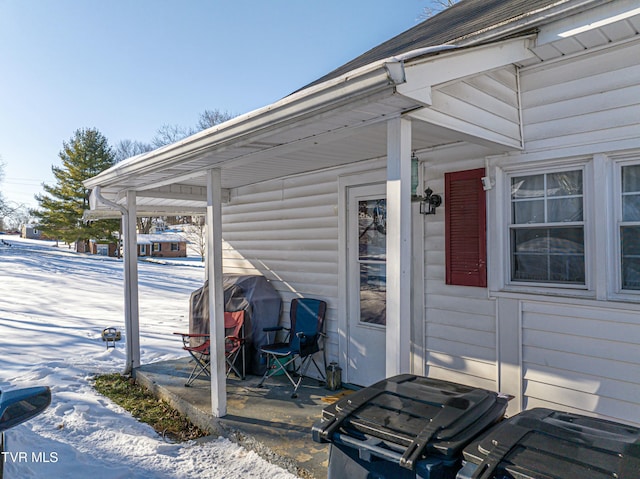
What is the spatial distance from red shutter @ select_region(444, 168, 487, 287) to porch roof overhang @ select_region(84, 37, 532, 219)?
0.38 metres

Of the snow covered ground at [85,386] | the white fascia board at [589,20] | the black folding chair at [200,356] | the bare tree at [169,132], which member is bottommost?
the snow covered ground at [85,386]

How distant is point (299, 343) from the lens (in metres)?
4.77

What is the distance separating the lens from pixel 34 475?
8.64ft

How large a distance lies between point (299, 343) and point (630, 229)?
326 cm

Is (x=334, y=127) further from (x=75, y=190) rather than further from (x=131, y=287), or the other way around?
(x=75, y=190)

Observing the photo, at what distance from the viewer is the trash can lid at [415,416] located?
5.61ft

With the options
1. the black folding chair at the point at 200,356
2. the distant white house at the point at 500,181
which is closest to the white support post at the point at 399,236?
the distant white house at the point at 500,181

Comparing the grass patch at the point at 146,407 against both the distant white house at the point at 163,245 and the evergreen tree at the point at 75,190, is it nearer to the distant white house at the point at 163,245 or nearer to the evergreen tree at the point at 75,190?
the evergreen tree at the point at 75,190

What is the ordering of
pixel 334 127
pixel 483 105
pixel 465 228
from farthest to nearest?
1. pixel 465 228
2. pixel 483 105
3. pixel 334 127

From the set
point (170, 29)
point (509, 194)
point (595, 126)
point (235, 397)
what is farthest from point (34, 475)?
point (170, 29)

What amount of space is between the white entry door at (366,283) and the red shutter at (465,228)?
2.87ft

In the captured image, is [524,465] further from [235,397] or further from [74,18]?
[74,18]

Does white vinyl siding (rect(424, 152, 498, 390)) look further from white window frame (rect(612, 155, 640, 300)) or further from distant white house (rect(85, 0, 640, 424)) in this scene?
white window frame (rect(612, 155, 640, 300))

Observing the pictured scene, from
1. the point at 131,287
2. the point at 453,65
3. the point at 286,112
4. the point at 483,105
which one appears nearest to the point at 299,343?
the point at 131,287
